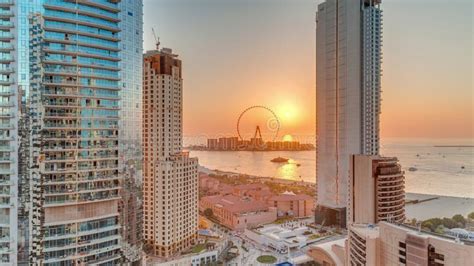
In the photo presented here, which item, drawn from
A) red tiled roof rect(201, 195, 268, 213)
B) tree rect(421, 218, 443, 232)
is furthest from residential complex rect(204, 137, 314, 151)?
tree rect(421, 218, 443, 232)

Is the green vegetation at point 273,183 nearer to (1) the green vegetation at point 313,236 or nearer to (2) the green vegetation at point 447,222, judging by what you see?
(1) the green vegetation at point 313,236

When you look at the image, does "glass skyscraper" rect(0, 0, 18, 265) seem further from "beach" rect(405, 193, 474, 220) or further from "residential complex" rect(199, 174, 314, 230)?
"beach" rect(405, 193, 474, 220)

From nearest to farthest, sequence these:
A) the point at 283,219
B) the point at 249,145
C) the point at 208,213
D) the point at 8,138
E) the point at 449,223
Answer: the point at 8,138, the point at 449,223, the point at 283,219, the point at 208,213, the point at 249,145

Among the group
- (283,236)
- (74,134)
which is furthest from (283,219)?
(74,134)

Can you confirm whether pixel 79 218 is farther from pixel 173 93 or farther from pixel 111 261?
pixel 173 93

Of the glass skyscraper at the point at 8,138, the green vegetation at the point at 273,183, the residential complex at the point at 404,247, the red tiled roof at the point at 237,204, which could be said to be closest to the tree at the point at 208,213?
the red tiled roof at the point at 237,204

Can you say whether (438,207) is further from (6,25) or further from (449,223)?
(6,25)
